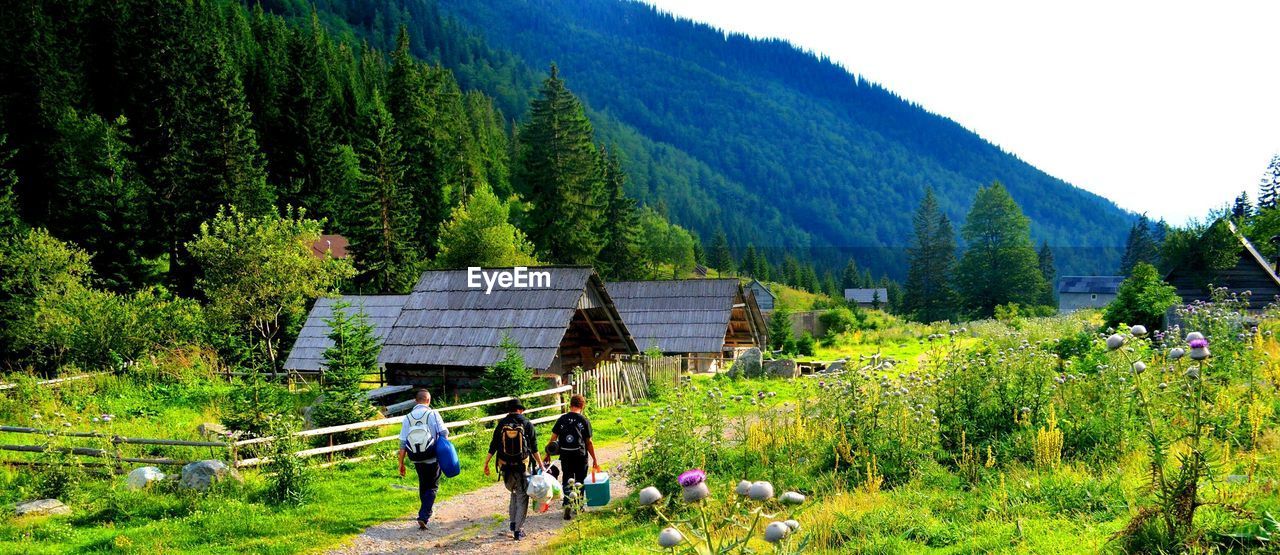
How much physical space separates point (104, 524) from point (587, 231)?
1508 inches

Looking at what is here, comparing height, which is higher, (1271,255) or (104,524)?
(1271,255)

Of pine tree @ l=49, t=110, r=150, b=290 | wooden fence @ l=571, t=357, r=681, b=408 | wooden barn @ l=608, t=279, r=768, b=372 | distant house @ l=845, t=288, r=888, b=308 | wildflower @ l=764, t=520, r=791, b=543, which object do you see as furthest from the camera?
distant house @ l=845, t=288, r=888, b=308

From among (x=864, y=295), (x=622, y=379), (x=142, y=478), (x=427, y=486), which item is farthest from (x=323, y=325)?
(x=864, y=295)

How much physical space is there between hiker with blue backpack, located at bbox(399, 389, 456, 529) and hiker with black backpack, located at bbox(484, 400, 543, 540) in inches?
28.2

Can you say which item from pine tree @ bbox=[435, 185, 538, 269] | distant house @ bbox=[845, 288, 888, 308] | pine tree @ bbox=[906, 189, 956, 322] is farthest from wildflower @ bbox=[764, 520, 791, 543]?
distant house @ bbox=[845, 288, 888, 308]

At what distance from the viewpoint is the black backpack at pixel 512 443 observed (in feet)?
27.4

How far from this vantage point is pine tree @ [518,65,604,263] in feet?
151

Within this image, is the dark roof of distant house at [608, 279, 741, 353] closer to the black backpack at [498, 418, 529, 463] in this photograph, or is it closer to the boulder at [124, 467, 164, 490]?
the boulder at [124, 467, 164, 490]

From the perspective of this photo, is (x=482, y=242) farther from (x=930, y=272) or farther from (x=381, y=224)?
(x=930, y=272)

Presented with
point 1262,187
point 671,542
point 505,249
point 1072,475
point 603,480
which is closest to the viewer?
point 671,542

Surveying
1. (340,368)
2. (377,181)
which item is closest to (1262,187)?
(377,181)

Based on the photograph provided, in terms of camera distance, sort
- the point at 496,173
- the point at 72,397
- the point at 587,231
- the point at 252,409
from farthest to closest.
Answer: the point at 496,173 < the point at 587,231 < the point at 72,397 < the point at 252,409

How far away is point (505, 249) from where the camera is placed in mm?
39688

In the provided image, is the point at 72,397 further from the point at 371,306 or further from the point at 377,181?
the point at 377,181
